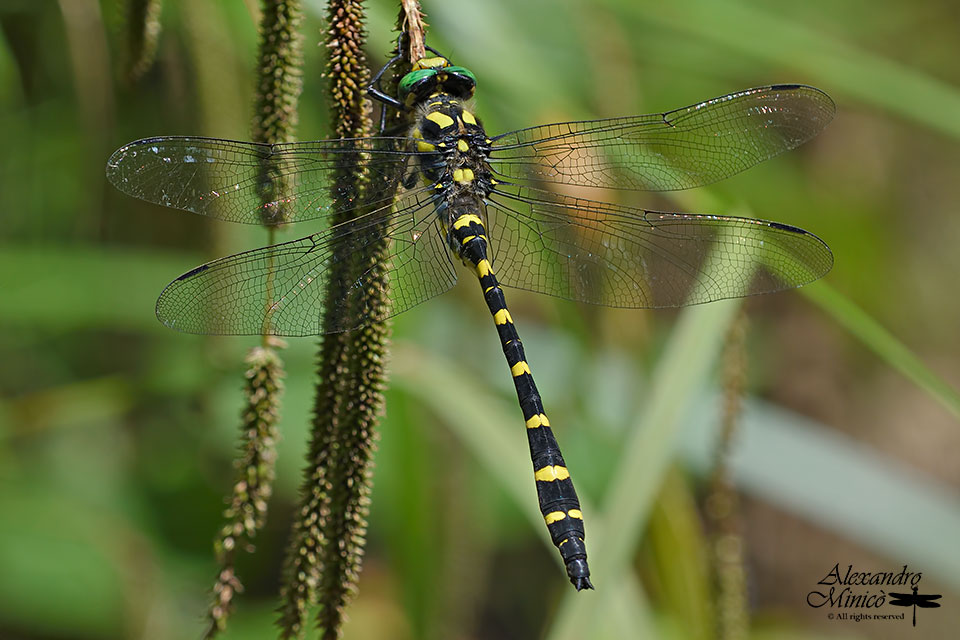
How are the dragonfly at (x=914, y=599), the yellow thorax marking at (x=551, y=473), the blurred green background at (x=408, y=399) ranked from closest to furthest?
the yellow thorax marking at (x=551, y=473) < the blurred green background at (x=408, y=399) < the dragonfly at (x=914, y=599)

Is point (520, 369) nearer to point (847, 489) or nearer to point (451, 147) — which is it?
point (451, 147)

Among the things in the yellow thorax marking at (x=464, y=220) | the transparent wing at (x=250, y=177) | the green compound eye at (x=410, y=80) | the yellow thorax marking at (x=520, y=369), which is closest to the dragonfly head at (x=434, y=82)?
the green compound eye at (x=410, y=80)

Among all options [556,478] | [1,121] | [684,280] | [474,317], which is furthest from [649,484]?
[1,121]

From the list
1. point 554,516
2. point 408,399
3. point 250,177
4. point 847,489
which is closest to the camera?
point 250,177

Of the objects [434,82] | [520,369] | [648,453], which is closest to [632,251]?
[520,369]

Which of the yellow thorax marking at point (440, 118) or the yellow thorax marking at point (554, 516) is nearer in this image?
the yellow thorax marking at point (554, 516)

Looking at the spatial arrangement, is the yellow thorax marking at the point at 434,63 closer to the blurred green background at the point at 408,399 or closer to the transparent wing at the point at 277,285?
the blurred green background at the point at 408,399

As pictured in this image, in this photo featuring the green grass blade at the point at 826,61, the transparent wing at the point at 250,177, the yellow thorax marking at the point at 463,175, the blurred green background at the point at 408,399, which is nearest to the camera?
the transparent wing at the point at 250,177
